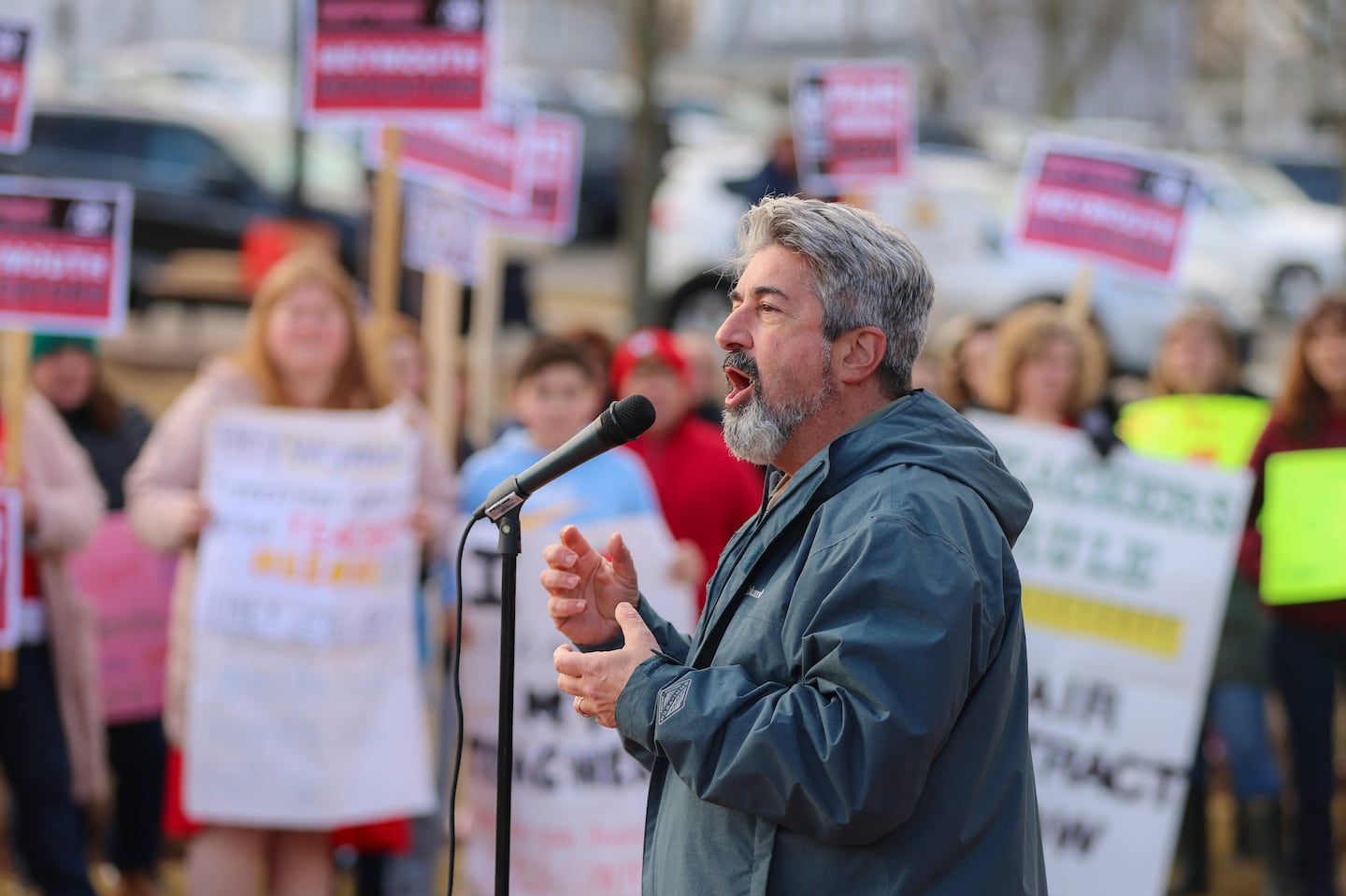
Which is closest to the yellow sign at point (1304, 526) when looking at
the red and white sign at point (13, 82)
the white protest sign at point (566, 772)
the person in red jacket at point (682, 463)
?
the person in red jacket at point (682, 463)

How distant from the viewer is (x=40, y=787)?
538 cm

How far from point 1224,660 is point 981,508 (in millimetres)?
4313

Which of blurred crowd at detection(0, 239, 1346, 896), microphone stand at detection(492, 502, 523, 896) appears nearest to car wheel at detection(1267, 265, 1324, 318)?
blurred crowd at detection(0, 239, 1346, 896)

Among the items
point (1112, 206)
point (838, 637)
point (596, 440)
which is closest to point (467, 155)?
point (1112, 206)

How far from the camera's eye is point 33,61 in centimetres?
631

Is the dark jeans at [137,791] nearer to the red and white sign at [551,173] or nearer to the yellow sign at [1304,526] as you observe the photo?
the yellow sign at [1304,526]

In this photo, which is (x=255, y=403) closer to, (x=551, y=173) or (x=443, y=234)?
(x=443, y=234)

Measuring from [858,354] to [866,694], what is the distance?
576mm

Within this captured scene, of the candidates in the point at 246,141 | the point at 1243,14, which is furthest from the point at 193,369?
the point at 1243,14

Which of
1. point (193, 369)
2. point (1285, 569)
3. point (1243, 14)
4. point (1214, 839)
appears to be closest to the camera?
point (1285, 569)

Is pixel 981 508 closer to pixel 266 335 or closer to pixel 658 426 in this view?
pixel 266 335

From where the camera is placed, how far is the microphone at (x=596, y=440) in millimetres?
2775

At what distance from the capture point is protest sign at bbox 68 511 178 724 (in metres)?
6.44

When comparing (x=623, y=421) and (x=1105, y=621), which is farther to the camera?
(x=1105, y=621)
